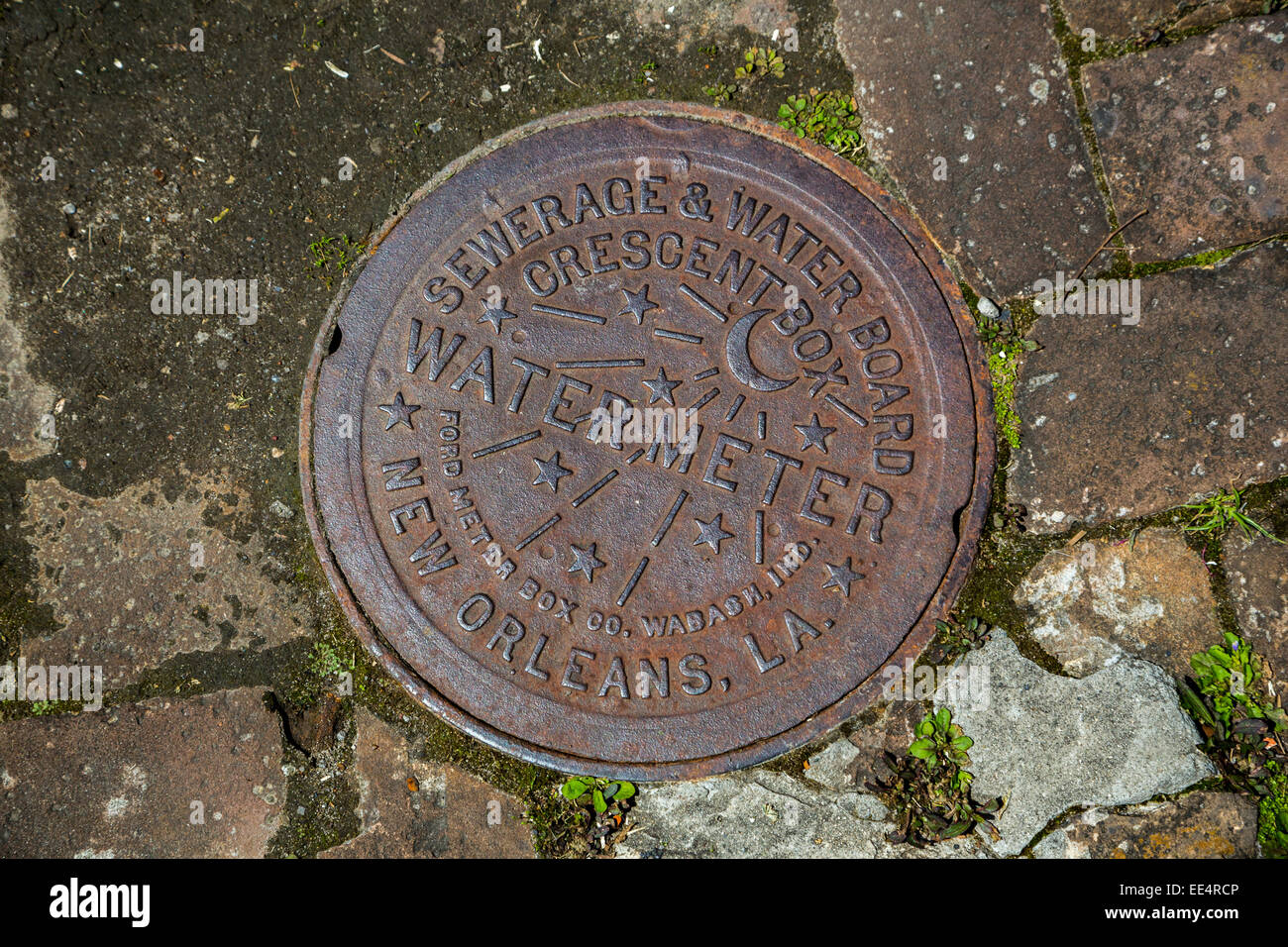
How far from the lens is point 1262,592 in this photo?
2035mm

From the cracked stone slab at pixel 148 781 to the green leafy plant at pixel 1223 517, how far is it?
8.51 ft

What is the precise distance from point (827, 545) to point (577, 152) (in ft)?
4.36

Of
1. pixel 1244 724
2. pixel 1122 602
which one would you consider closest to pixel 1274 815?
pixel 1244 724

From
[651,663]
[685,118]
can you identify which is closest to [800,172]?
[685,118]

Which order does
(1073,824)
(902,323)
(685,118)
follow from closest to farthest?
1. (1073,824)
2. (902,323)
3. (685,118)

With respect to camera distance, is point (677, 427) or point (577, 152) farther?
point (577, 152)

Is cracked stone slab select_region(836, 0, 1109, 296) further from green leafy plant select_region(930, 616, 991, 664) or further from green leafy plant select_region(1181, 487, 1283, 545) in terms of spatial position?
green leafy plant select_region(930, 616, 991, 664)

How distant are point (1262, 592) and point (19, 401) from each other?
3563 mm

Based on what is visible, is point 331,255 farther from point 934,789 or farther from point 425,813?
point 934,789

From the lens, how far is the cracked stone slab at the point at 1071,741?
1946 millimetres

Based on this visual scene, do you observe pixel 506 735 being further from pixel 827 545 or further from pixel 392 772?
pixel 827 545

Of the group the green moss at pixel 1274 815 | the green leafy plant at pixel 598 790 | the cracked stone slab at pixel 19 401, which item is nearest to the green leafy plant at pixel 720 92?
the green leafy plant at pixel 598 790

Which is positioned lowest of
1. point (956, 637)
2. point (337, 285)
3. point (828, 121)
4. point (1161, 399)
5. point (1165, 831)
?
point (1165, 831)
